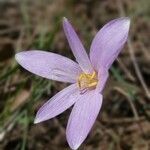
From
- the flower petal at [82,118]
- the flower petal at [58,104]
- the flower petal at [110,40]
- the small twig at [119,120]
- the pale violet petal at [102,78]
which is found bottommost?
the small twig at [119,120]

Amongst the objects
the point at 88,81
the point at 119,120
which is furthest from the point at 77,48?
the point at 119,120

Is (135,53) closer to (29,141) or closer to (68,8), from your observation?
(68,8)

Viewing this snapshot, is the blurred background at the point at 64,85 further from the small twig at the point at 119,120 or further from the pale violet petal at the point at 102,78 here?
the pale violet petal at the point at 102,78

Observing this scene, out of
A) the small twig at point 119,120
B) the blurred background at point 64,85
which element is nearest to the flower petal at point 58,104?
the blurred background at point 64,85

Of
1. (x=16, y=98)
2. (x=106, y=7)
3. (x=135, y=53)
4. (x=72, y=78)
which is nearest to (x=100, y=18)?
(x=106, y=7)

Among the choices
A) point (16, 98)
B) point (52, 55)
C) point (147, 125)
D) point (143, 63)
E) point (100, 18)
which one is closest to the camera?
point (52, 55)

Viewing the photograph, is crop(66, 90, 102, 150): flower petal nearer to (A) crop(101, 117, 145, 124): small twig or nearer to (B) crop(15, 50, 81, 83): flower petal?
(B) crop(15, 50, 81, 83): flower petal

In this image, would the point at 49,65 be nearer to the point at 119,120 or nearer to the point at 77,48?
the point at 77,48
